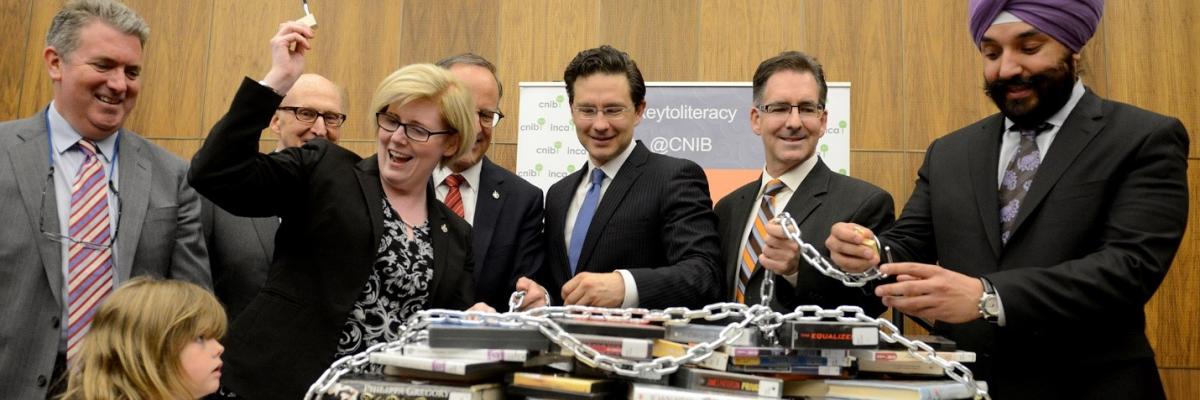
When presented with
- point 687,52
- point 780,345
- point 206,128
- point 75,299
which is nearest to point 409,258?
point 75,299

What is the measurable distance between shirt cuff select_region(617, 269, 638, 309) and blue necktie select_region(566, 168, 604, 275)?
0.54 metres

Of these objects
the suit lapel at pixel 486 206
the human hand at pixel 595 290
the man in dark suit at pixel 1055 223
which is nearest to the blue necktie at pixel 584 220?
the suit lapel at pixel 486 206

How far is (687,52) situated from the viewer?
5535mm

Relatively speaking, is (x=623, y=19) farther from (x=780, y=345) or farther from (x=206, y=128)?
(x=780, y=345)

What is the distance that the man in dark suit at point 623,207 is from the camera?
2.56 m

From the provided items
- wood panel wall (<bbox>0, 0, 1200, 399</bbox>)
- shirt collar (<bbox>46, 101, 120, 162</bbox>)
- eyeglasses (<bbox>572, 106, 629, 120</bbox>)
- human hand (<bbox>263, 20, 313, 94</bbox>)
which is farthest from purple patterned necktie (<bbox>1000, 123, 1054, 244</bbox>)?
wood panel wall (<bbox>0, 0, 1200, 399</bbox>)

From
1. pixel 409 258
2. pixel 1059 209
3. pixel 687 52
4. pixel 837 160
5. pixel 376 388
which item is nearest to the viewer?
pixel 376 388

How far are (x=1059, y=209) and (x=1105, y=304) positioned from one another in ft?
0.78

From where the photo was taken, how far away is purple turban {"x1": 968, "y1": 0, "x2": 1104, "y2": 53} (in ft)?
6.55

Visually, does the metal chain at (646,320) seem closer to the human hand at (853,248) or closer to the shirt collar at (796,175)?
the human hand at (853,248)

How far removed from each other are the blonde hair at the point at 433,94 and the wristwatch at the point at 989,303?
121 centimetres

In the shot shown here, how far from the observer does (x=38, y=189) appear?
7.89ft

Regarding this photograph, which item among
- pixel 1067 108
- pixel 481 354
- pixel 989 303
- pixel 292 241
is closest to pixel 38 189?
pixel 292 241

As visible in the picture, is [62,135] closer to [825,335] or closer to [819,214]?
[819,214]
